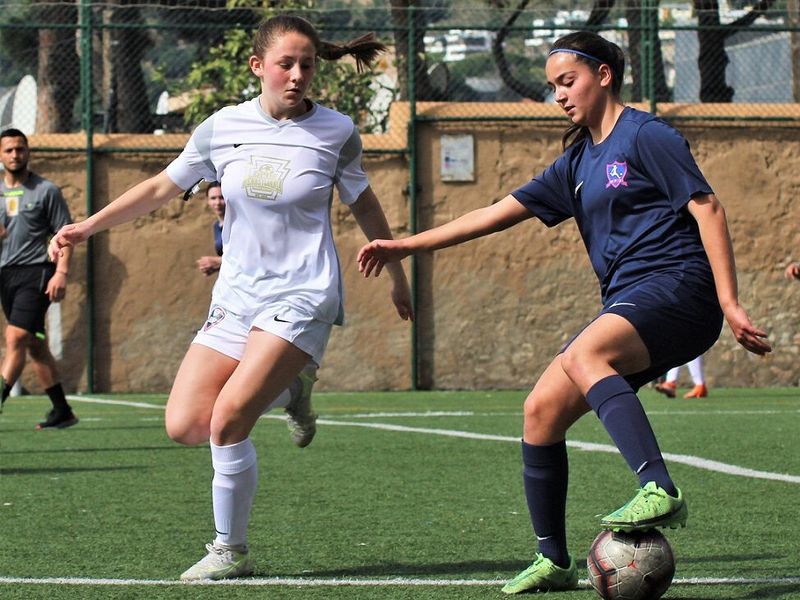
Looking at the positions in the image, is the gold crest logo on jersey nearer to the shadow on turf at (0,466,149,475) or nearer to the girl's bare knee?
the girl's bare knee

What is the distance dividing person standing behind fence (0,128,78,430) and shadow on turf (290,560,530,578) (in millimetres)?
6199

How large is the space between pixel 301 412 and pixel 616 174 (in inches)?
85.7

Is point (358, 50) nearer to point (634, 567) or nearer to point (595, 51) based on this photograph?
point (595, 51)

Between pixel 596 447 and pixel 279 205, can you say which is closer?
pixel 279 205

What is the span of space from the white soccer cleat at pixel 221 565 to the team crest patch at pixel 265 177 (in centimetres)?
122

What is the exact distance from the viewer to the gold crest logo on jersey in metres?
5.33

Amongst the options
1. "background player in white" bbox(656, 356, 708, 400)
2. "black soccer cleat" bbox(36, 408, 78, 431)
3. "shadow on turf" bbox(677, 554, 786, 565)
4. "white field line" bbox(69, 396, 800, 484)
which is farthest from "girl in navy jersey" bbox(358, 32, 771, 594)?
"background player in white" bbox(656, 356, 708, 400)

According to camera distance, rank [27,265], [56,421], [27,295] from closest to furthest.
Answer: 1. [56,421]
2. [27,295]
3. [27,265]

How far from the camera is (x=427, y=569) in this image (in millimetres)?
5473

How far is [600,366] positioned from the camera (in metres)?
4.66

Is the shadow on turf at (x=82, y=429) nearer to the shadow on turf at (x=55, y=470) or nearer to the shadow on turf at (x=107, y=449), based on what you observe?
the shadow on turf at (x=107, y=449)

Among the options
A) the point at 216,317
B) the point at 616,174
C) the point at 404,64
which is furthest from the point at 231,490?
the point at 404,64

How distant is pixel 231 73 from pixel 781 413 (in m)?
7.63

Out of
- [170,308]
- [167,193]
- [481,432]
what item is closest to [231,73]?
[170,308]
